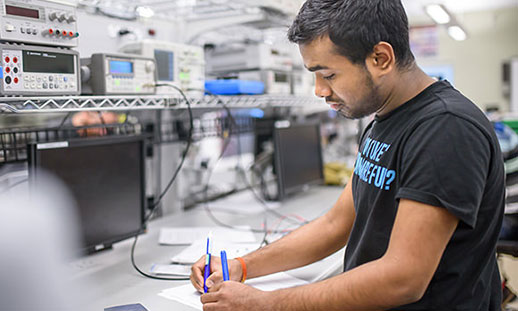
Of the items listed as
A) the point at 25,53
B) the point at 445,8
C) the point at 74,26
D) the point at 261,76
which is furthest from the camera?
the point at 445,8

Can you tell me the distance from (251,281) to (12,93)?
80cm

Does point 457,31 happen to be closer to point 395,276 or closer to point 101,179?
point 101,179

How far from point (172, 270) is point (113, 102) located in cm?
55

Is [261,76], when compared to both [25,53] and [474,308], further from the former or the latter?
[474,308]

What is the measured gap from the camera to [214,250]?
1.52m

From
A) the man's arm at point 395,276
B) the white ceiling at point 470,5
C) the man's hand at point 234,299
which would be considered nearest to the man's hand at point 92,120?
the man's hand at point 234,299

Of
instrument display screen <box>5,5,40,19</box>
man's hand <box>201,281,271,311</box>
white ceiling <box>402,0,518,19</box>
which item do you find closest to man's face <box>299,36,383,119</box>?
man's hand <box>201,281,271,311</box>

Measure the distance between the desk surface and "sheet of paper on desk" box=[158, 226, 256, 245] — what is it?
36 mm

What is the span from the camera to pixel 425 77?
1.00m

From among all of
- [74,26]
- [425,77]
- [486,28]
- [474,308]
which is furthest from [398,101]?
[486,28]

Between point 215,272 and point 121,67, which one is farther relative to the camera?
point 121,67

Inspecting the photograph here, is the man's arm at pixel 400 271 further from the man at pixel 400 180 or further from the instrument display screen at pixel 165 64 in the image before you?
the instrument display screen at pixel 165 64

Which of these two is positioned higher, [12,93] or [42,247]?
[12,93]

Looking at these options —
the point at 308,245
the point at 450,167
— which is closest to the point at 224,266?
the point at 308,245
